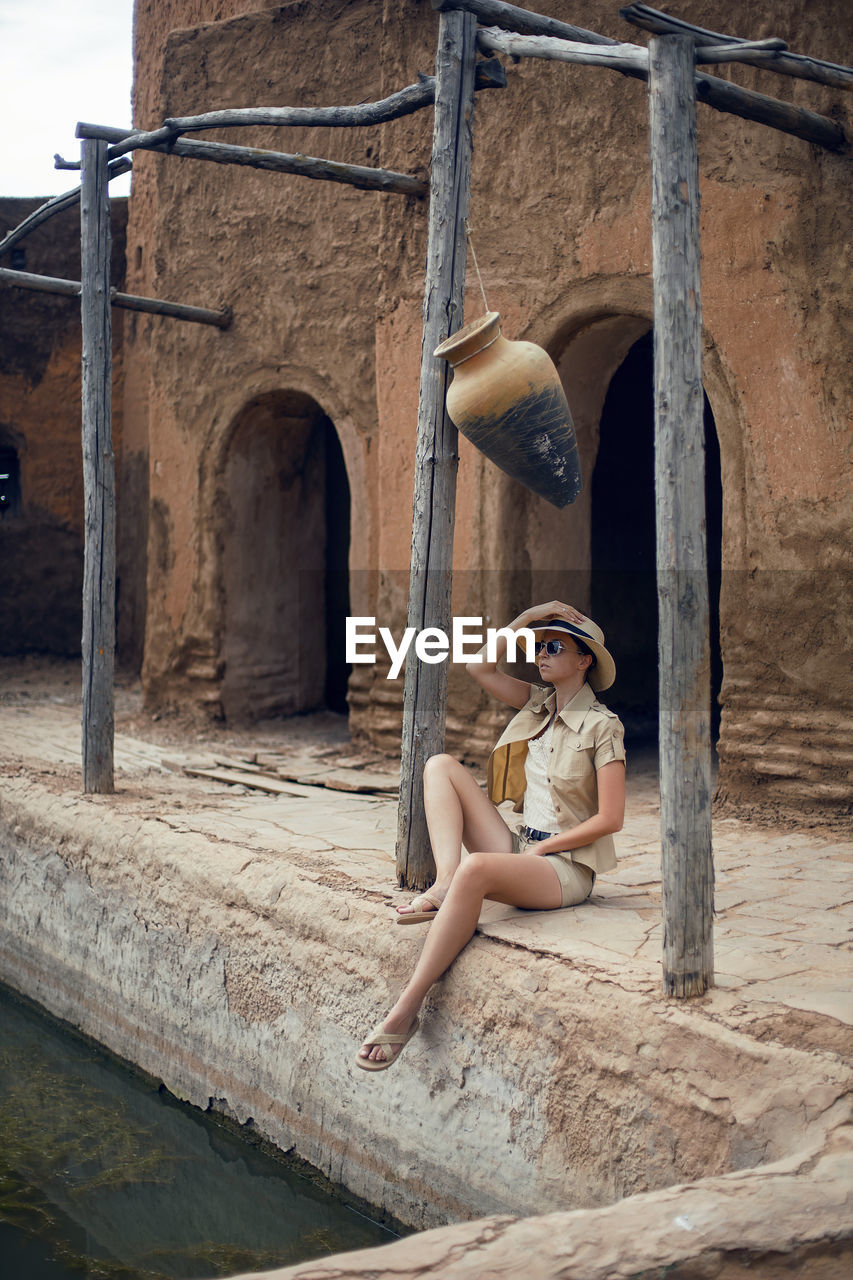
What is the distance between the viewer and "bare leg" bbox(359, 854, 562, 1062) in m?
3.58

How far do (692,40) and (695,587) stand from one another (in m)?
1.56

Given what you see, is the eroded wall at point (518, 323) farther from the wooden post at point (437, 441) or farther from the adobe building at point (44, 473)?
the adobe building at point (44, 473)

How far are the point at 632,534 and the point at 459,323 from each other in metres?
4.56

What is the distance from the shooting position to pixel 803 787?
5598 millimetres

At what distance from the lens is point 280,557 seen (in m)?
9.45

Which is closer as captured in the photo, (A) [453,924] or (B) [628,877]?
(A) [453,924]

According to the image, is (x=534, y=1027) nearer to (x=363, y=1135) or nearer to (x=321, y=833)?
(x=363, y=1135)

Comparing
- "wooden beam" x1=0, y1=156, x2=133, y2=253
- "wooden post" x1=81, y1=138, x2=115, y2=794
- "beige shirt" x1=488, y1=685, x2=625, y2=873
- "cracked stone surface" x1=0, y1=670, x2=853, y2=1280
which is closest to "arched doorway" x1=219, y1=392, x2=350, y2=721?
"wooden beam" x1=0, y1=156, x2=133, y2=253

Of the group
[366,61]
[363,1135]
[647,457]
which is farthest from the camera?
[647,457]

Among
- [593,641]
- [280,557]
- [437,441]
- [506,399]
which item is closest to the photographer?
[593,641]

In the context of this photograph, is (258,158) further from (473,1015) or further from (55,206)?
(473,1015)

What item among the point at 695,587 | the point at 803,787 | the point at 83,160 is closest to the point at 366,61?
the point at 83,160

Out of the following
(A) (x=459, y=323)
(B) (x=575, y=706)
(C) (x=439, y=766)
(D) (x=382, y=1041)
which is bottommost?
(D) (x=382, y=1041)

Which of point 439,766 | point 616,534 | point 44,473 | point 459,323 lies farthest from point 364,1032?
point 44,473
